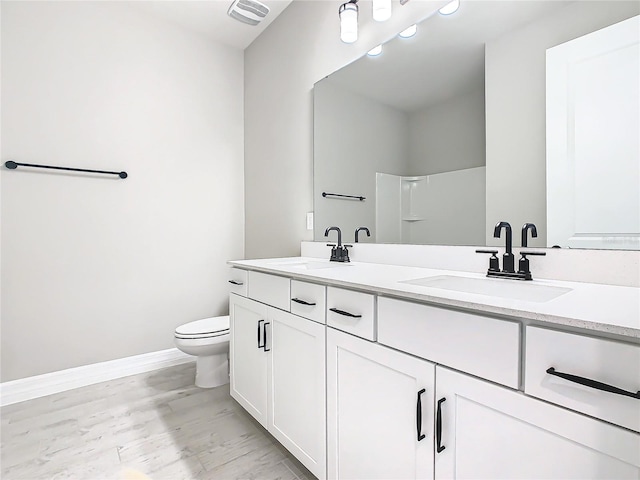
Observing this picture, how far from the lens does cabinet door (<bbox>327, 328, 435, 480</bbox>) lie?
34.4 inches

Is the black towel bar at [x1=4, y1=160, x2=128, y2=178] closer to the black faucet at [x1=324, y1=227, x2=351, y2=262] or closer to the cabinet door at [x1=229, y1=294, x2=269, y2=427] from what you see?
the cabinet door at [x1=229, y1=294, x2=269, y2=427]

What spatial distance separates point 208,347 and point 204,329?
0.44ft

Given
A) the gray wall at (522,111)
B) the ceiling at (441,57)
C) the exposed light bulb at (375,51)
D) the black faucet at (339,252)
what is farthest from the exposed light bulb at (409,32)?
the black faucet at (339,252)

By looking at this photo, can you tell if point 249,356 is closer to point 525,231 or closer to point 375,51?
point 525,231

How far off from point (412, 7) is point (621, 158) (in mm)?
1117

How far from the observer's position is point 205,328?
2.23 meters

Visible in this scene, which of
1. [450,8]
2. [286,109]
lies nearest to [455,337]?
[450,8]

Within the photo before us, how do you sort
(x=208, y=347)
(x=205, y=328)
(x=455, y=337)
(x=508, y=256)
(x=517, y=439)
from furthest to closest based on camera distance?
(x=205, y=328)
(x=208, y=347)
(x=508, y=256)
(x=455, y=337)
(x=517, y=439)

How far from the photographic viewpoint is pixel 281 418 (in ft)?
4.72

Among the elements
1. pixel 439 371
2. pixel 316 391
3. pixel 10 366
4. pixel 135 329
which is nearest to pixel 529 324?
pixel 439 371

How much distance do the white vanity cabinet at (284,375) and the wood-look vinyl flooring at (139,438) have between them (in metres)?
0.14

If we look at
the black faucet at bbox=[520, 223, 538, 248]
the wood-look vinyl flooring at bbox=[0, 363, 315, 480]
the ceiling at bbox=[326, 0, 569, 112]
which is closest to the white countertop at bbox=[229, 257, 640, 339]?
the black faucet at bbox=[520, 223, 538, 248]

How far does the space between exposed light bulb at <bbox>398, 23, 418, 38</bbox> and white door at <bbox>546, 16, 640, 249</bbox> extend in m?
0.64

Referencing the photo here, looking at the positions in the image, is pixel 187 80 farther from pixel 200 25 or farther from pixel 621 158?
pixel 621 158
